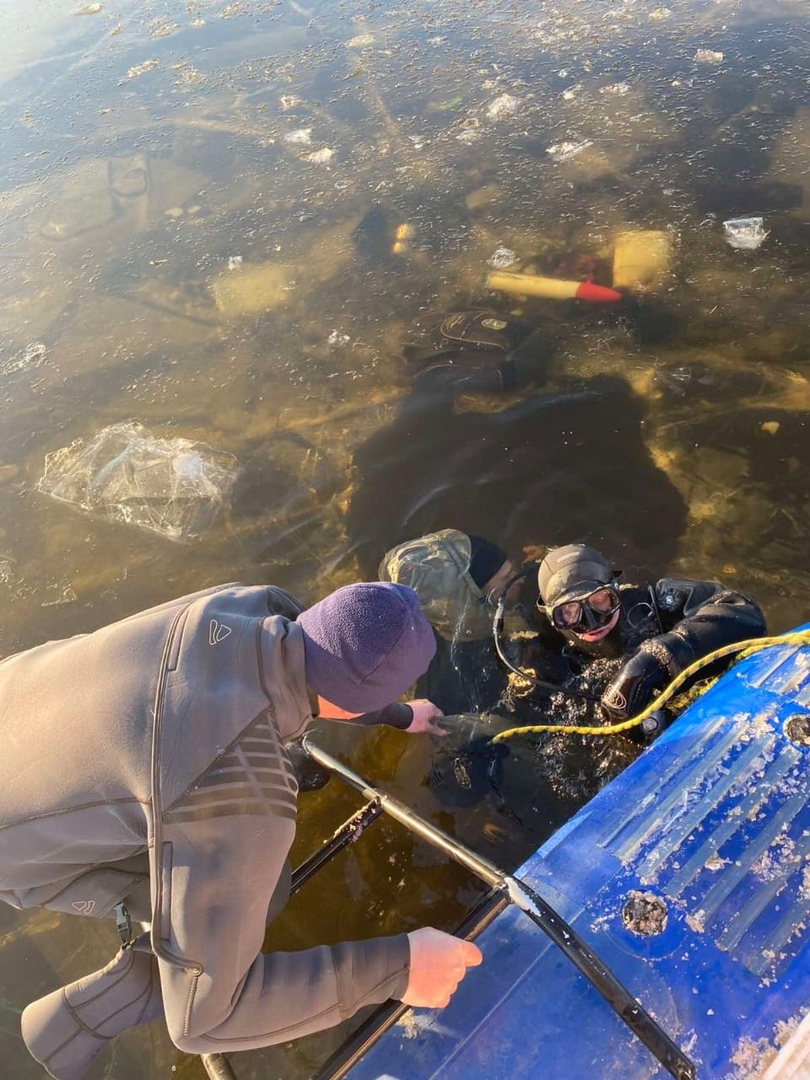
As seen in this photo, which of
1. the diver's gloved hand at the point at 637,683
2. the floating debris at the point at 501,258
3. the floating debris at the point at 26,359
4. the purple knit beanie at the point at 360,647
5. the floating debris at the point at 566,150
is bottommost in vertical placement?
the diver's gloved hand at the point at 637,683

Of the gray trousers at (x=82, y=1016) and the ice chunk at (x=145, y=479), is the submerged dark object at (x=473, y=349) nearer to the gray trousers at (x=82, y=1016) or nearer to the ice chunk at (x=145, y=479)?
the ice chunk at (x=145, y=479)

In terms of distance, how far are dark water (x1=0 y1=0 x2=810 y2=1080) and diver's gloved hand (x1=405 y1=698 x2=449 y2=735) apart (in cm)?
18

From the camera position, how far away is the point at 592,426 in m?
4.88

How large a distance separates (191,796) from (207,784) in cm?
5

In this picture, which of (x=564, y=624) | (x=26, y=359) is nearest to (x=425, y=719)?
(x=564, y=624)

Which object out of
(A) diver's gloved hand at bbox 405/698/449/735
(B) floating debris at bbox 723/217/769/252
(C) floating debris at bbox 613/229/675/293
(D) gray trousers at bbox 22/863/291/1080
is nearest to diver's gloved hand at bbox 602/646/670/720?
(A) diver's gloved hand at bbox 405/698/449/735

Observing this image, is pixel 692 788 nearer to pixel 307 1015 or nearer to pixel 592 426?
pixel 307 1015

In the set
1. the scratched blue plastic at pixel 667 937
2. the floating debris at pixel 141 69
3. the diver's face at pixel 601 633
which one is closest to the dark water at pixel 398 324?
the floating debris at pixel 141 69

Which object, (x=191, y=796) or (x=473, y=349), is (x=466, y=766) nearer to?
(x=191, y=796)

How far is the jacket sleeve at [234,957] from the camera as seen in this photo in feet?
5.69

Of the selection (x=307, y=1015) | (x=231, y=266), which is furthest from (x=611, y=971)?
(x=231, y=266)

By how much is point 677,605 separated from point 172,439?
151 inches

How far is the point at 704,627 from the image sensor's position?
321 centimetres

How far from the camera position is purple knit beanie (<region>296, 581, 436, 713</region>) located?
2008 millimetres
